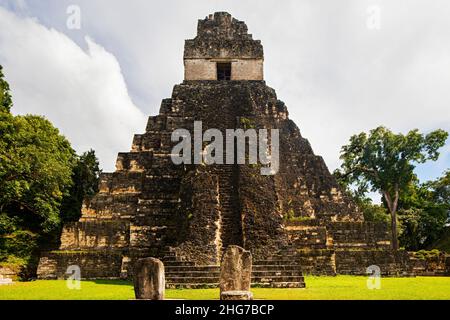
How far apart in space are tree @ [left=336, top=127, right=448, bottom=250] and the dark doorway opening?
28.2 feet

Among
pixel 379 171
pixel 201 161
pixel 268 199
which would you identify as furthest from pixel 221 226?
pixel 379 171

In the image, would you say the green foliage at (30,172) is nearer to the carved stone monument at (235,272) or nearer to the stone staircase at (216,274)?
the stone staircase at (216,274)

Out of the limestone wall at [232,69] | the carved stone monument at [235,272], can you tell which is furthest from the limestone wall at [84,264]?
the limestone wall at [232,69]

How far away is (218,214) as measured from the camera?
1335 centimetres

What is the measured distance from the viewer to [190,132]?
1761cm

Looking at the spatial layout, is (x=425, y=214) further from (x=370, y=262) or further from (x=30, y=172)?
(x=30, y=172)

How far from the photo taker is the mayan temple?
12.3 m

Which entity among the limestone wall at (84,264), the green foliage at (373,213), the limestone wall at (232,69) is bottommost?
the limestone wall at (84,264)

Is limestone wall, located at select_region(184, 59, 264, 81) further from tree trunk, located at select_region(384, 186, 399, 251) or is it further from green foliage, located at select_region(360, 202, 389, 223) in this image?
green foliage, located at select_region(360, 202, 389, 223)

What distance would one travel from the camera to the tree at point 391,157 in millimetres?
23547

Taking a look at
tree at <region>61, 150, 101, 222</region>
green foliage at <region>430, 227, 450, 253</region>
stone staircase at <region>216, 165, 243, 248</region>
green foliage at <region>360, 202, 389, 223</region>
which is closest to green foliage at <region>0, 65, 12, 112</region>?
tree at <region>61, 150, 101, 222</region>

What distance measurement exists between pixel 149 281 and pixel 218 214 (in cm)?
545

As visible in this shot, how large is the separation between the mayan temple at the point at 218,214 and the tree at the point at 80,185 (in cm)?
552
